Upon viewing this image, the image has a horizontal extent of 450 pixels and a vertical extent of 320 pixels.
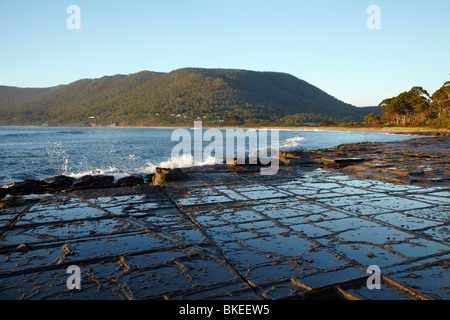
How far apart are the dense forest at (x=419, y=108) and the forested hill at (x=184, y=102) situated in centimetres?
3584

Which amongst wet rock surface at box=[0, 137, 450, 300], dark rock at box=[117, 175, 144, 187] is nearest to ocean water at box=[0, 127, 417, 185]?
dark rock at box=[117, 175, 144, 187]

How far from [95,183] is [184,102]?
397 ft

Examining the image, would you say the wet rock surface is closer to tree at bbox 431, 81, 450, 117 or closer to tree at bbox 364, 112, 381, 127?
tree at bbox 431, 81, 450, 117

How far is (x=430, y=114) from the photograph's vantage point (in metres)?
72.6

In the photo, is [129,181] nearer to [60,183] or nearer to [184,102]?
[60,183]

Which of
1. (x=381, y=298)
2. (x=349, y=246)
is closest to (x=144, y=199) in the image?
(x=349, y=246)

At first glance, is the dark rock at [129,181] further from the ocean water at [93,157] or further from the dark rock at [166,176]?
the ocean water at [93,157]

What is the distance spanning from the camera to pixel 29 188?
1054 centimetres

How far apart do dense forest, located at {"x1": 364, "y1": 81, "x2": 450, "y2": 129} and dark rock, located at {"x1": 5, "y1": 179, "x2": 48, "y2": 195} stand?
64.3 metres

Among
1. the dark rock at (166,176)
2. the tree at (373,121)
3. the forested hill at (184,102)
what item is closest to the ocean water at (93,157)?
the dark rock at (166,176)

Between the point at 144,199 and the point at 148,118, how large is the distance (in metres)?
123

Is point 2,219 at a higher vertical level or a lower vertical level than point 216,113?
lower
